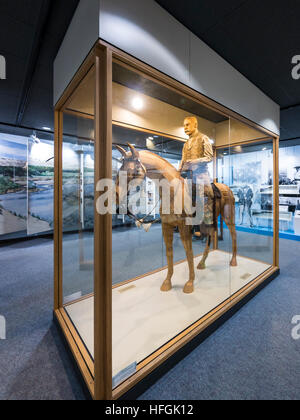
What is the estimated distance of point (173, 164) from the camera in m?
2.01

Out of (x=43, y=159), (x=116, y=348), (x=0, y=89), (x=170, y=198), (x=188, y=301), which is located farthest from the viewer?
(x=43, y=159)

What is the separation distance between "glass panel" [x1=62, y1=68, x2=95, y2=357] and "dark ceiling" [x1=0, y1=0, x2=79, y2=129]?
0.69 m

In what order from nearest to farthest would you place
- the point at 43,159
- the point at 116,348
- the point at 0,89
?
the point at 116,348, the point at 0,89, the point at 43,159

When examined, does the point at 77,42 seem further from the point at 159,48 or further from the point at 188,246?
the point at 188,246

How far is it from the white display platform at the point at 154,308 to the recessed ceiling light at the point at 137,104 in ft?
5.22

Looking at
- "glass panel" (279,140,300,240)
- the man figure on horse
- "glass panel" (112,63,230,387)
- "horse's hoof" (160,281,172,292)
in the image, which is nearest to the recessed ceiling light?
"glass panel" (112,63,230,387)

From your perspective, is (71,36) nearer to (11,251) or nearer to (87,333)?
(87,333)

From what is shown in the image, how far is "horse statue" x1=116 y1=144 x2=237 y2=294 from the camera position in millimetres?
1516

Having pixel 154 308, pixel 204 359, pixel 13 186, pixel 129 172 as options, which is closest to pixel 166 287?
pixel 154 308

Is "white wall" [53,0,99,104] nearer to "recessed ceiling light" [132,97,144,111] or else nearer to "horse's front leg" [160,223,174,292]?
"recessed ceiling light" [132,97,144,111]

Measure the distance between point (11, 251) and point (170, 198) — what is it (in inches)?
183

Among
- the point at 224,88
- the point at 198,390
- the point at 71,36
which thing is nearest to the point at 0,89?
the point at 71,36

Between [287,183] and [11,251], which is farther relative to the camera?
[287,183]

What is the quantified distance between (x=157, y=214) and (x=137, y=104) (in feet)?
3.42
